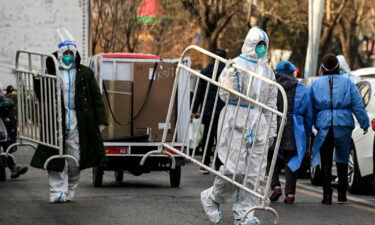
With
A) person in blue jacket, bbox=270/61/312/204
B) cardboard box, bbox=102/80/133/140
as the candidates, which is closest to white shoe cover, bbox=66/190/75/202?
cardboard box, bbox=102/80/133/140

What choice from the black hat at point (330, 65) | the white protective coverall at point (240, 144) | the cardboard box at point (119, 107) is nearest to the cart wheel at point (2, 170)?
the cardboard box at point (119, 107)

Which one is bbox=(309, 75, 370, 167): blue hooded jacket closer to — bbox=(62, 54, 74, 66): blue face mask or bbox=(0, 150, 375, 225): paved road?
bbox=(0, 150, 375, 225): paved road

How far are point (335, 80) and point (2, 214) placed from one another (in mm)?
4245

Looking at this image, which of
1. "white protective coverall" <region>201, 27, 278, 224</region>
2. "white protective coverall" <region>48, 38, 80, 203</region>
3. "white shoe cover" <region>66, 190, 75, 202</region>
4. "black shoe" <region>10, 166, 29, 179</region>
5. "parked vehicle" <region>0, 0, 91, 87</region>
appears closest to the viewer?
"white protective coverall" <region>201, 27, 278, 224</region>

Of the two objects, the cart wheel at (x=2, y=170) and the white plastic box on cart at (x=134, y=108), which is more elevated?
the white plastic box on cart at (x=134, y=108)

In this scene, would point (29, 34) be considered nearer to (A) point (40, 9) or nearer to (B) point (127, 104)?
(A) point (40, 9)

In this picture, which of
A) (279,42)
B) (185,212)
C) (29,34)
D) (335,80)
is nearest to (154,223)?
(185,212)

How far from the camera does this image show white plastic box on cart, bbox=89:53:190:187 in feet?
45.9

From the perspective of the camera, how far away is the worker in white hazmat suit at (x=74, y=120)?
38.9 feet

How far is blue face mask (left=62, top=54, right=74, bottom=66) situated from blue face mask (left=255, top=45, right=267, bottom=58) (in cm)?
298

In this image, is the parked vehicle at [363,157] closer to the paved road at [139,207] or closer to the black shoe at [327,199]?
the paved road at [139,207]

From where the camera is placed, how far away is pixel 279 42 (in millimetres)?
53312

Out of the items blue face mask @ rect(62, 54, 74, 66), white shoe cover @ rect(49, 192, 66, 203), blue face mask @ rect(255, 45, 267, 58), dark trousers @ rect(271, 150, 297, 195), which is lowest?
white shoe cover @ rect(49, 192, 66, 203)

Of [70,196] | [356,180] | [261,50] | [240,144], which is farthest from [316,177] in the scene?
[240,144]
